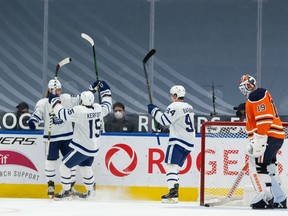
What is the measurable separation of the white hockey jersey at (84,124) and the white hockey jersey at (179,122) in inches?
24.3

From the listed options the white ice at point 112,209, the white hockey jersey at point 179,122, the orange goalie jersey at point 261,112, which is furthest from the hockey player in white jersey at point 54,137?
the orange goalie jersey at point 261,112

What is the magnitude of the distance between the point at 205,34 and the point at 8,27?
2.58m

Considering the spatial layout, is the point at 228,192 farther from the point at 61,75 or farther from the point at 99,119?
the point at 61,75

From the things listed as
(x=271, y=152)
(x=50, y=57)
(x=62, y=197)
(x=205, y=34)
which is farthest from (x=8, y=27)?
(x=271, y=152)

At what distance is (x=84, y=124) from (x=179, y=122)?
0.98m

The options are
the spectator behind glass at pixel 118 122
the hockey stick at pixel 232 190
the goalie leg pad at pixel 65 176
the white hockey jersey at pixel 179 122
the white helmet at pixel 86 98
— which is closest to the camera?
the hockey stick at pixel 232 190

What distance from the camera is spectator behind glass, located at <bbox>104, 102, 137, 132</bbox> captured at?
1358 centimetres

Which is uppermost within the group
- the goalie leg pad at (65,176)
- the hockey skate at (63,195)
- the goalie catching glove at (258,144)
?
the goalie catching glove at (258,144)

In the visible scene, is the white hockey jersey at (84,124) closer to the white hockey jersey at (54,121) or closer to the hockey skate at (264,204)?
the white hockey jersey at (54,121)

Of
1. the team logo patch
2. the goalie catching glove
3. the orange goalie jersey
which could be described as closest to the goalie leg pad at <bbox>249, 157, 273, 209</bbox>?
the goalie catching glove

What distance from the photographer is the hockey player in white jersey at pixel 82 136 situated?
38.7 feet

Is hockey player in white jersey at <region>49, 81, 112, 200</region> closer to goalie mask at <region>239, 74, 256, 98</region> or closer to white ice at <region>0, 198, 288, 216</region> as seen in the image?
white ice at <region>0, 198, 288, 216</region>

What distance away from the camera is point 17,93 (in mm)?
14734

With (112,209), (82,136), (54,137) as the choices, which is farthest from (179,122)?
(112,209)
